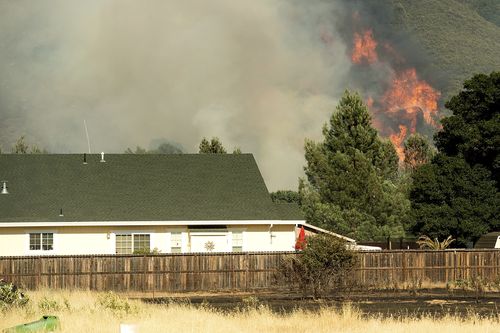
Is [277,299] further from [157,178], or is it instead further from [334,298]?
[157,178]

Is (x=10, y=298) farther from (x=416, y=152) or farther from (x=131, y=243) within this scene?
(x=416, y=152)

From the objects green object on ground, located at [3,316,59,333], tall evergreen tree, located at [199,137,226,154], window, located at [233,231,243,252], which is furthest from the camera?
tall evergreen tree, located at [199,137,226,154]

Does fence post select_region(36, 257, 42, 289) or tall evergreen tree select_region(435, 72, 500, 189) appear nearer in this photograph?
fence post select_region(36, 257, 42, 289)

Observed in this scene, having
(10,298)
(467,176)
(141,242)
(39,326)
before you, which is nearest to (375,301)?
(10,298)

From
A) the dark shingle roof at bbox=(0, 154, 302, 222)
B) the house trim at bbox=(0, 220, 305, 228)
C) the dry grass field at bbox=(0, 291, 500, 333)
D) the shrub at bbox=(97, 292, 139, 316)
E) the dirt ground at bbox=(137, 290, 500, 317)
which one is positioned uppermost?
the dark shingle roof at bbox=(0, 154, 302, 222)

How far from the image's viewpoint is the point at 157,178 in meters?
60.7

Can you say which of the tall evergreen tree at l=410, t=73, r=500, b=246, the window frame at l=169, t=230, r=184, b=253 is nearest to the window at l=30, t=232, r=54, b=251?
the window frame at l=169, t=230, r=184, b=253

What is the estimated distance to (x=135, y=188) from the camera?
194ft

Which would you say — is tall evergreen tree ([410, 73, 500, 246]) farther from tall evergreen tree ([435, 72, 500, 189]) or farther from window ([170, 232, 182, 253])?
window ([170, 232, 182, 253])

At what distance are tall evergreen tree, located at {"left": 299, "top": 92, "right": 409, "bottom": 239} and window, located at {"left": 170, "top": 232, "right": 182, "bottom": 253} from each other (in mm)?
24391

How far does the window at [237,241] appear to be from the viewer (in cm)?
5625

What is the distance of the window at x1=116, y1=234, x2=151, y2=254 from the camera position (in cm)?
5522

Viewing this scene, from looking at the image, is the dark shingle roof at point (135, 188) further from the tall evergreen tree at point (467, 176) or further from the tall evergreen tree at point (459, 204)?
the tall evergreen tree at point (467, 176)

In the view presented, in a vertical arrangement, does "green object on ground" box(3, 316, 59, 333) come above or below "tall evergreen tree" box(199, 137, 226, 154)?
below
